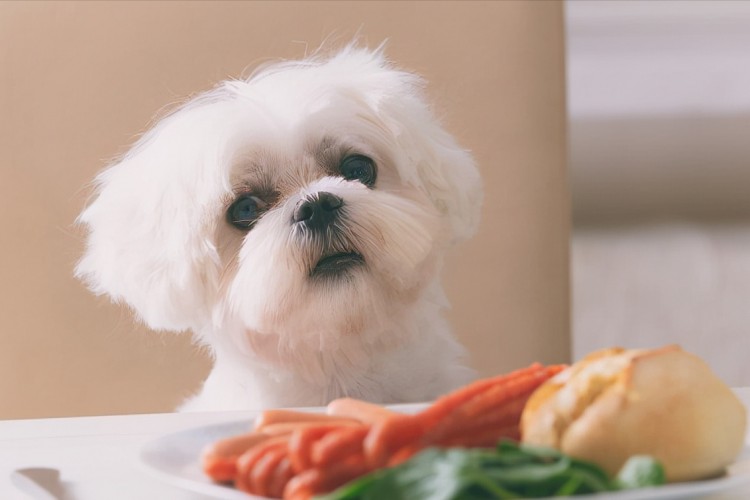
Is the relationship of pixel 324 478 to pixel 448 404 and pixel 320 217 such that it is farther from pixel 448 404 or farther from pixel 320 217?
pixel 320 217

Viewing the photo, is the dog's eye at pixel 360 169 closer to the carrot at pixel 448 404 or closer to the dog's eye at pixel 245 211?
the dog's eye at pixel 245 211

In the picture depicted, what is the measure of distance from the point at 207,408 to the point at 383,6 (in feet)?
2.57

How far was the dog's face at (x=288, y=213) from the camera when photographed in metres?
1.15

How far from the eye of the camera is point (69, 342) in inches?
62.3

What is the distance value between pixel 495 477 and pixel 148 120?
1.25 metres

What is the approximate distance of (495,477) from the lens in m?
0.43

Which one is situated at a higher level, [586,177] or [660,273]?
[586,177]

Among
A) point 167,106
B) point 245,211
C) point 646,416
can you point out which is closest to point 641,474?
point 646,416

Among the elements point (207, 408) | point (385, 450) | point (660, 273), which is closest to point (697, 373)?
point (385, 450)

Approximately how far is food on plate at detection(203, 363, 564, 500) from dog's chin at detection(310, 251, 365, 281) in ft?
1.99

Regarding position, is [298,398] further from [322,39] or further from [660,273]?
[660,273]

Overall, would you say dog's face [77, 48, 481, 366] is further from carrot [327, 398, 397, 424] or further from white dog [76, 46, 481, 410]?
carrot [327, 398, 397, 424]

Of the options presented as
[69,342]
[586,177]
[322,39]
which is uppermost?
[322,39]

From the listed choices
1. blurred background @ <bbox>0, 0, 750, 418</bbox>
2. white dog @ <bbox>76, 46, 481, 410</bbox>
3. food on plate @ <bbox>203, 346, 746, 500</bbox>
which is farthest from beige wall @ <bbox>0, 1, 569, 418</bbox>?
food on plate @ <bbox>203, 346, 746, 500</bbox>
